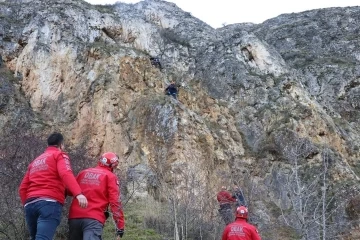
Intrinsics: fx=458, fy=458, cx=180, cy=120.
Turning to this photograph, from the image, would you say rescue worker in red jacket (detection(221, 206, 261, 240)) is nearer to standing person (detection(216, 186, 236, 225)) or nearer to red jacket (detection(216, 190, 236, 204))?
standing person (detection(216, 186, 236, 225))

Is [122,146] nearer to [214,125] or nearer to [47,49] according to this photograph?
[214,125]

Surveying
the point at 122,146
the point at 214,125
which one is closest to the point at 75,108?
the point at 122,146

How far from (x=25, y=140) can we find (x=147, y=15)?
19.6 meters

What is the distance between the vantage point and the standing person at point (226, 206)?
10508 millimetres

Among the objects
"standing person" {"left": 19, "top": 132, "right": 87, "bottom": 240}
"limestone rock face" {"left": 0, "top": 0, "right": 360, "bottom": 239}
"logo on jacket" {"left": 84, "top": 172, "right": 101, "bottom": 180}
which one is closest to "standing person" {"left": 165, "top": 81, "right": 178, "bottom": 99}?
"limestone rock face" {"left": 0, "top": 0, "right": 360, "bottom": 239}

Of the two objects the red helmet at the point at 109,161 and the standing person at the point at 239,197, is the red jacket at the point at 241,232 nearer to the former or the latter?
the red helmet at the point at 109,161

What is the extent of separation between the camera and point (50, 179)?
4.94m

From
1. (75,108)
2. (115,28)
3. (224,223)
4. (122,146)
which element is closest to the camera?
(224,223)

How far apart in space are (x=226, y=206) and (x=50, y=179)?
6.75 metres

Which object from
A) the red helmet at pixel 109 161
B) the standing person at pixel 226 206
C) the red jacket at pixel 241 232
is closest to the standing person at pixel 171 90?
the standing person at pixel 226 206

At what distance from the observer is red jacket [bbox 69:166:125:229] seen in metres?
4.98

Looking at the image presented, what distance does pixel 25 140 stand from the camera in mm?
9055

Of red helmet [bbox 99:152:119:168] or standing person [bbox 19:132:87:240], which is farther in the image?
red helmet [bbox 99:152:119:168]

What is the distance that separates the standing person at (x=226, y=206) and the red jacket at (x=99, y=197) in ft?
19.1
